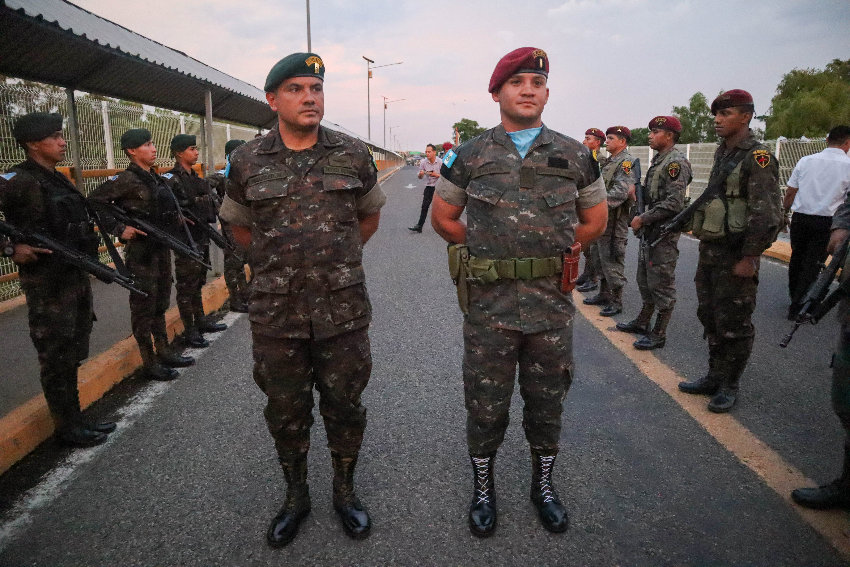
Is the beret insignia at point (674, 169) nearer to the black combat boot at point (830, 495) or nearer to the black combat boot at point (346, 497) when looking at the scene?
the black combat boot at point (830, 495)

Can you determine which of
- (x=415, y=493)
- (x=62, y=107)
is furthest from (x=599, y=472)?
(x=62, y=107)

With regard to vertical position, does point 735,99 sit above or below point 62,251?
above

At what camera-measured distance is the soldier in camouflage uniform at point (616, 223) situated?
529 cm

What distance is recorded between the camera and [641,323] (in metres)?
4.76

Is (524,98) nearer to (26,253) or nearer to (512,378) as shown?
(512,378)

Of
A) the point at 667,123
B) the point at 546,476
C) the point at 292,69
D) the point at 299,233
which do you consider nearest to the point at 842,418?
the point at 546,476

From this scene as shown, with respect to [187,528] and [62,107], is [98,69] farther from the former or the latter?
[187,528]

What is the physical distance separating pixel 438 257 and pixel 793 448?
6.14m

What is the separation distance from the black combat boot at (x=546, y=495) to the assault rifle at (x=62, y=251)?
104 inches

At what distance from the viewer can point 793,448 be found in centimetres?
279

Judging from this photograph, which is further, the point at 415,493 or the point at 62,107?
the point at 62,107

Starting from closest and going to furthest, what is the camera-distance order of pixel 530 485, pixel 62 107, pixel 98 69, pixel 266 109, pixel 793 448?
pixel 530 485, pixel 793 448, pixel 98 69, pixel 62 107, pixel 266 109

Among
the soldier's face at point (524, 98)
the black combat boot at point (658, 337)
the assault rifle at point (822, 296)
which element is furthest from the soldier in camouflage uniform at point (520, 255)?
the black combat boot at point (658, 337)

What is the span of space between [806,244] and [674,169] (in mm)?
2501
